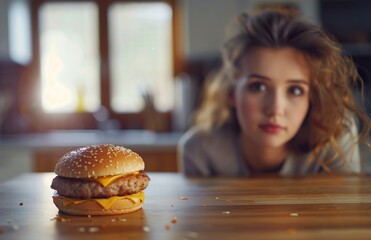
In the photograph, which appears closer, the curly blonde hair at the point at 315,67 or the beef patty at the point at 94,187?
the beef patty at the point at 94,187

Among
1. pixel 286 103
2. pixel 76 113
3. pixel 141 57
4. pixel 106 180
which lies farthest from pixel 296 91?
pixel 76 113

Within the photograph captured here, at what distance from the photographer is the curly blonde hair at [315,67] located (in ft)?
4.34

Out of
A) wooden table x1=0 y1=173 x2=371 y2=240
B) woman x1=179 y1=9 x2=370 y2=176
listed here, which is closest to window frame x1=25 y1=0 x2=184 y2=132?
woman x1=179 y1=9 x2=370 y2=176

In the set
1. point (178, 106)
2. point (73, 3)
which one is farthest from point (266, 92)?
point (73, 3)

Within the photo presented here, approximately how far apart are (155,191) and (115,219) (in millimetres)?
296

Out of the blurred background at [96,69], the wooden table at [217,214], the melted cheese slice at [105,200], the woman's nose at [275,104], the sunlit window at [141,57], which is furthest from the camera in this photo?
the sunlit window at [141,57]

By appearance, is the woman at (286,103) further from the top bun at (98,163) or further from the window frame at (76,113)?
the window frame at (76,113)

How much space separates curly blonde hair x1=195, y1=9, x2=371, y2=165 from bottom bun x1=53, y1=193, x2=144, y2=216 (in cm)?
73

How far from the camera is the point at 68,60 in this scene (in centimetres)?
362

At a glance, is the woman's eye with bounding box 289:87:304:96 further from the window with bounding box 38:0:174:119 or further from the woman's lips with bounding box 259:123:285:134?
the window with bounding box 38:0:174:119

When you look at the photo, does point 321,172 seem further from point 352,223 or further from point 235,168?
point 352,223

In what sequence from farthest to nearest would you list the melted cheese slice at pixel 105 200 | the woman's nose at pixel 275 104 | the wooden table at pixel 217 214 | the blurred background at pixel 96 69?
the blurred background at pixel 96 69 < the woman's nose at pixel 275 104 < the melted cheese slice at pixel 105 200 < the wooden table at pixel 217 214

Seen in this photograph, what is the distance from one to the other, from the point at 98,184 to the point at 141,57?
2.86 m

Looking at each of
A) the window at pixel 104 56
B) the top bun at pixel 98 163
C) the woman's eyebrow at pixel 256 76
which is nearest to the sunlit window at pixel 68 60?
the window at pixel 104 56
